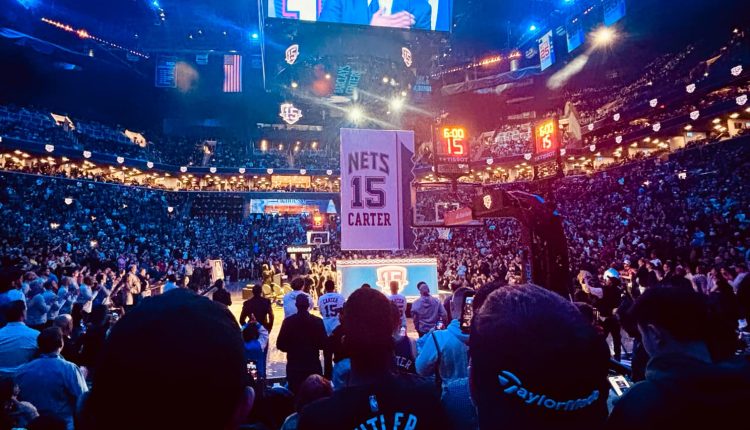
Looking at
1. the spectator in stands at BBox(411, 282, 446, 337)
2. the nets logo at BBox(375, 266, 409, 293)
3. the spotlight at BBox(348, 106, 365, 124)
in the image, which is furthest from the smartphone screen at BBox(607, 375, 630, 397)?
the spotlight at BBox(348, 106, 365, 124)

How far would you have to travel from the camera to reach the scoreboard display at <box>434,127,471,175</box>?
25.2ft

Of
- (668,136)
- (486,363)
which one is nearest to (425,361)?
(486,363)

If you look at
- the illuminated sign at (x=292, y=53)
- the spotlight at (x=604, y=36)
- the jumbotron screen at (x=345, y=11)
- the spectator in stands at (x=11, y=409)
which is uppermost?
the spotlight at (x=604, y=36)

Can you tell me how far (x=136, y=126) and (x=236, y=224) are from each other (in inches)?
728

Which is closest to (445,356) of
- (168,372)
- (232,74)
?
(168,372)

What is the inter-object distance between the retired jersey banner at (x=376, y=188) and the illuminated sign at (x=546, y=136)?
3205 mm

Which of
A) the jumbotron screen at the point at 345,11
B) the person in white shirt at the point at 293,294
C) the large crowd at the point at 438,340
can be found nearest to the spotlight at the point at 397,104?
the jumbotron screen at the point at 345,11

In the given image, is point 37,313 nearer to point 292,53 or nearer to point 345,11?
point 345,11

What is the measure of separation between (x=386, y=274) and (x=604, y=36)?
37.4 metres

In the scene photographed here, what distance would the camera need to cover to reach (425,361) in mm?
3416

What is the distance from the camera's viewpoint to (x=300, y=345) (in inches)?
198

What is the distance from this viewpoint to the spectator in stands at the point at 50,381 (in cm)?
359

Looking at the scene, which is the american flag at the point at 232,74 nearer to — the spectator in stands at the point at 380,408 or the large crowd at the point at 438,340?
the large crowd at the point at 438,340

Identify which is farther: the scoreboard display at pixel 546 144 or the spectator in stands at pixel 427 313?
the spectator in stands at pixel 427 313
